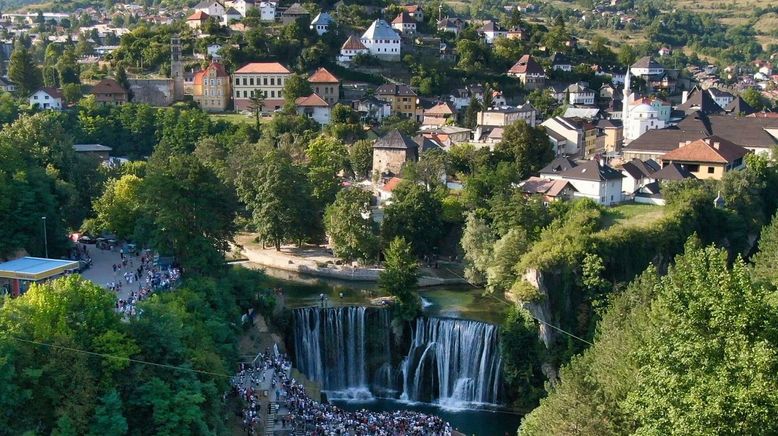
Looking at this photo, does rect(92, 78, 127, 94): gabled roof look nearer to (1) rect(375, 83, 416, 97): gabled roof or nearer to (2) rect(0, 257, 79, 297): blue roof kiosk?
(1) rect(375, 83, 416, 97): gabled roof

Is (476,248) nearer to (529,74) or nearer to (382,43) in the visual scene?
(529,74)

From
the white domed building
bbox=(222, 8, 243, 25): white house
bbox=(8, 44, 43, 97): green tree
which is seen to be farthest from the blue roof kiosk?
bbox=(222, 8, 243, 25): white house

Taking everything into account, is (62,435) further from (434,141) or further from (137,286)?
(434,141)

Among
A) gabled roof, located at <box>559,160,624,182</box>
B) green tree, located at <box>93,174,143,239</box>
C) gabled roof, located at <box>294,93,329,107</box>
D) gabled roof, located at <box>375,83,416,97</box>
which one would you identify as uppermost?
gabled roof, located at <box>375,83,416,97</box>

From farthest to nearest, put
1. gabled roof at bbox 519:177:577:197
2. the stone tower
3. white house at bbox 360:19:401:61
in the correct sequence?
white house at bbox 360:19:401:61 < the stone tower < gabled roof at bbox 519:177:577:197

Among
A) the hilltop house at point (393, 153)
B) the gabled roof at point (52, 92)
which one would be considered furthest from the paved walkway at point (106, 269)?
the gabled roof at point (52, 92)

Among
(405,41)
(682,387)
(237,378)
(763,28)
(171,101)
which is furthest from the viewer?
(763,28)

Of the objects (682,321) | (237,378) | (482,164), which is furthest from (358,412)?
(482,164)
